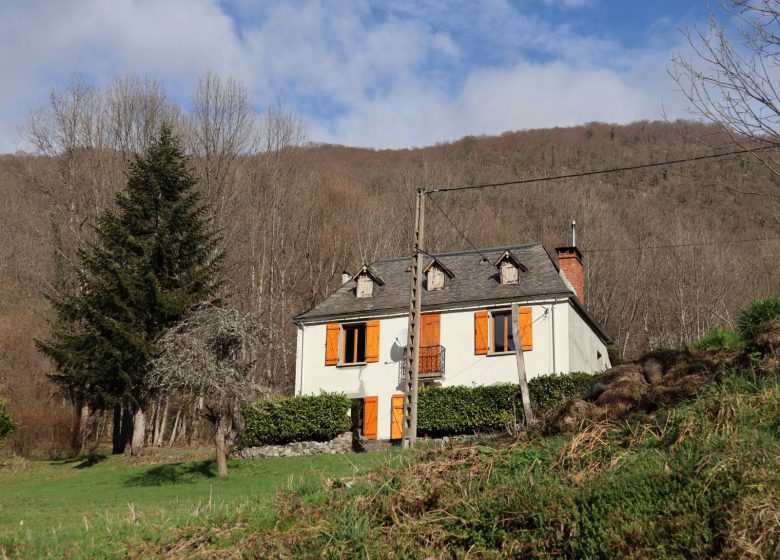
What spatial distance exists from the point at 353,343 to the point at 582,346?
7571 millimetres

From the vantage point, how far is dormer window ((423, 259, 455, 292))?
27.1 m

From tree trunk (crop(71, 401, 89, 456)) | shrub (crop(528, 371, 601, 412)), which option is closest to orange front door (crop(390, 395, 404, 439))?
shrub (crop(528, 371, 601, 412))

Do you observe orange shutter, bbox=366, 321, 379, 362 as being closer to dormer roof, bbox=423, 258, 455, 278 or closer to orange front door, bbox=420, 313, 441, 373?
orange front door, bbox=420, 313, 441, 373

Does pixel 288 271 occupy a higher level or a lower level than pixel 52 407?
higher

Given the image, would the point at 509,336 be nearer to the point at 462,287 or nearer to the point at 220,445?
the point at 462,287

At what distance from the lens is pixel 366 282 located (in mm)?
28219

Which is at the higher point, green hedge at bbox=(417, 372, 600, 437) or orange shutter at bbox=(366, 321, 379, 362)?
orange shutter at bbox=(366, 321, 379, 362)

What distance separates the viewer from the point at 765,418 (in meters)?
7.50

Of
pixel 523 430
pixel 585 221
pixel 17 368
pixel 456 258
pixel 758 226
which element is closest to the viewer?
pixel 523 430

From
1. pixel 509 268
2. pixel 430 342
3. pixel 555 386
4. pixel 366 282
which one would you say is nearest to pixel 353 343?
pixel 366 282

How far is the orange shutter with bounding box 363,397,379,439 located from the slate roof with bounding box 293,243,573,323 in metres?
2.98

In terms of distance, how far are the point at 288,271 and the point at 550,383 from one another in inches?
879

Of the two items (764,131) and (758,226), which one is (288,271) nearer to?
(758,226)

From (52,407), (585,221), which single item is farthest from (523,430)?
(585,221)
